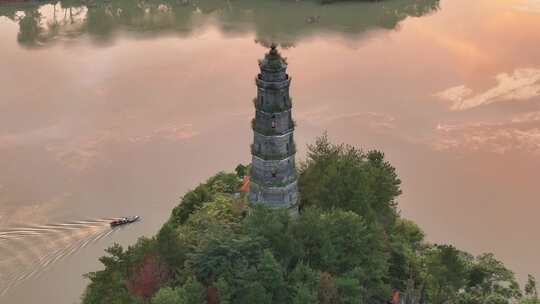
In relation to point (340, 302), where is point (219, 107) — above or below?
above

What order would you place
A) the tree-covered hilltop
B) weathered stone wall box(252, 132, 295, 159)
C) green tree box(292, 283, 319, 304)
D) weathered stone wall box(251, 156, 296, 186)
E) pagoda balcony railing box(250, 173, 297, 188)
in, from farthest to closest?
pagoda balcony railing box(250, 173, 297, 188) < weathered stone wall box(251, 156, 296, 186) < weathered stone wall box(252, 132, 295, 159) < the tree-covered hilltop < green tree box(292, 283, 319, 304)

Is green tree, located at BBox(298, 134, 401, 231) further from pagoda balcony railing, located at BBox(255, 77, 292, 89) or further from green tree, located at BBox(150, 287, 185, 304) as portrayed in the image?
green tree, located at BBox(150, 287, 185, 304)

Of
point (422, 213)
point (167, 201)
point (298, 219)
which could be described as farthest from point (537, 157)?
point (167, 201)

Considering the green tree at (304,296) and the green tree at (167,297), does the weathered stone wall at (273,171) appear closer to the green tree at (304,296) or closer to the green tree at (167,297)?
the green tree at (304,296)

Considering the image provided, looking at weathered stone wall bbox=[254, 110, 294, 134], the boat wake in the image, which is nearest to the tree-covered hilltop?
weathered stone wall bbox=[254, 110, 294, 134]

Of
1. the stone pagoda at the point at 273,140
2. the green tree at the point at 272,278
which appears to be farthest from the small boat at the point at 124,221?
the green tree at the point at 272,278

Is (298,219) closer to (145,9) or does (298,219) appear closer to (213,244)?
(213,244)
